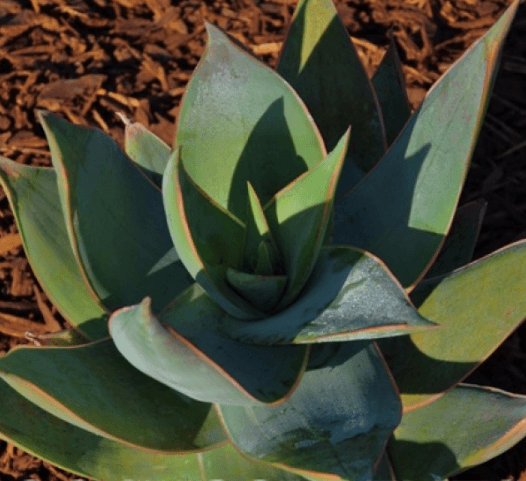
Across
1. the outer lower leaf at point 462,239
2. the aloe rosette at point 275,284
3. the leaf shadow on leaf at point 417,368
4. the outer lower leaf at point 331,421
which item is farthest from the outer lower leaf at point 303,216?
the outer lower leaf at point 462,239

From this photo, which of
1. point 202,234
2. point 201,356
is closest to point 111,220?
point 202,234

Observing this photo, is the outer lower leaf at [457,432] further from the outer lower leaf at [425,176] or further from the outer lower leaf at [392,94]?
the outer lower leaf at [392,94]

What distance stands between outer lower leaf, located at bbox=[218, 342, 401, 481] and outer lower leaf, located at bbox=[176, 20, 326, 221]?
0.28m

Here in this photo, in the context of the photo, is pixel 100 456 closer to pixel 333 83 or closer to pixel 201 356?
pixel 201 356

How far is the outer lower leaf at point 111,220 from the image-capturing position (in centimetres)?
106

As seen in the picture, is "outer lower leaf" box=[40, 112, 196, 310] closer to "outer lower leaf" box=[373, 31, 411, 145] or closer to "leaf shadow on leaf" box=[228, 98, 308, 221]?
"leaf shadow on leaf" box=[228, 98, 308, 221]

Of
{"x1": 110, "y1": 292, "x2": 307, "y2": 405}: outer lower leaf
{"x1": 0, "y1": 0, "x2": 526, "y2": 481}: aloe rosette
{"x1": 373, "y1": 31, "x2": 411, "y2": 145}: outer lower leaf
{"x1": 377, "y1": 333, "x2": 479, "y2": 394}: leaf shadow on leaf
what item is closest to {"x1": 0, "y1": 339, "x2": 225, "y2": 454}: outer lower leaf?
{"x1": 0, "y1": 0, "x2": 526, "y2": 481}: aloe rosette

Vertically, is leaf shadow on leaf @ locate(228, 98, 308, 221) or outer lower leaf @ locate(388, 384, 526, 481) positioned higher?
leaf shadow on leaf @ locate(228, 98, 308, 221)

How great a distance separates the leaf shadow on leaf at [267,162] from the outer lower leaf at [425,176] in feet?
0.34

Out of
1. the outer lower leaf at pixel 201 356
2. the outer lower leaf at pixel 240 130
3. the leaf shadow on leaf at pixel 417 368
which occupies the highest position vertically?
the outer lower leaf at pixel 240 130

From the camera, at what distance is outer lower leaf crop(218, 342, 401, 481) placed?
1.01 m

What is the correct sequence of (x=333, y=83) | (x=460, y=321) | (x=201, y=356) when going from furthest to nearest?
1. (x=333, y=83)
2. (x=460, y=321)
3. (x=201, y=356)

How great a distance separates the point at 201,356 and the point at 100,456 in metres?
0.43

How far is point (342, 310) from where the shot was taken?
0.96 metres
